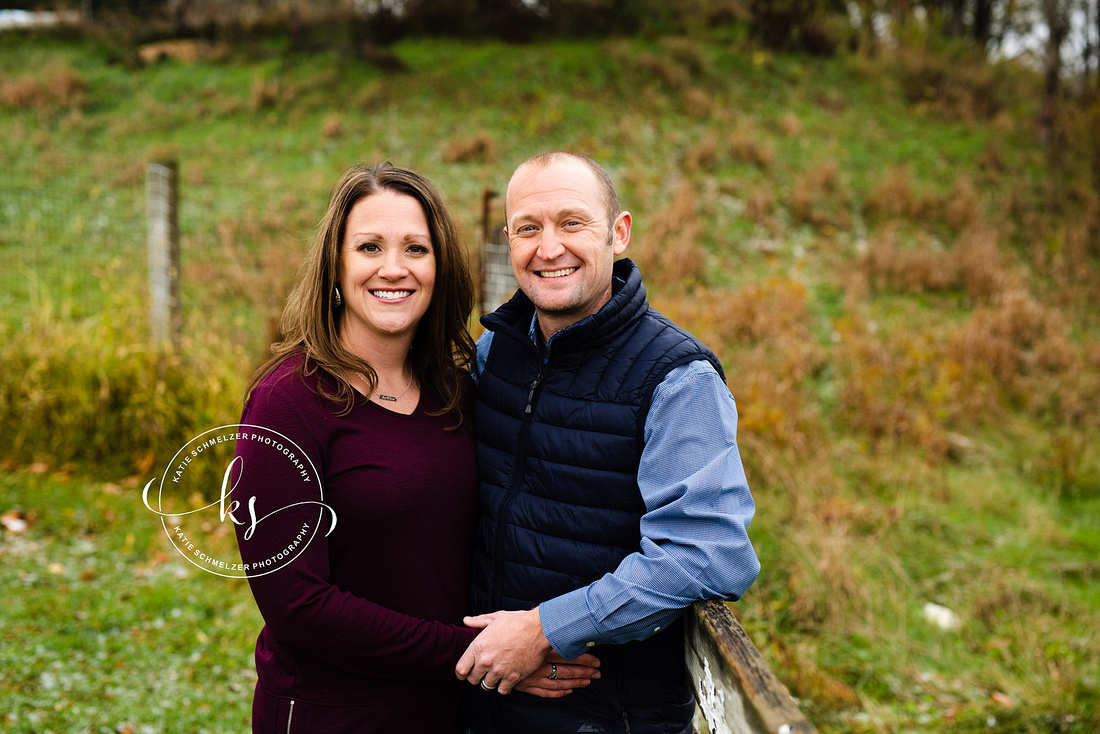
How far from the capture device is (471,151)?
1239 cm

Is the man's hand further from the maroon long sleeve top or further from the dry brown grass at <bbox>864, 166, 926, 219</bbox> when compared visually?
the dry brown grass at <bbox>864, 166, 926, 219</bbox>

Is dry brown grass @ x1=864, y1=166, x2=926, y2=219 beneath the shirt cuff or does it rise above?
above

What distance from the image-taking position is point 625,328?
1.86 metres

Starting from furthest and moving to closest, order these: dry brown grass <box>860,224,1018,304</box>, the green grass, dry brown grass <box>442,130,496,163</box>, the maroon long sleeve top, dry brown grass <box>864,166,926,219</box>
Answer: dry brown grass <box>442,130,496,163</box> → dry brown grass <box>864,166,926,219</box> → dry brown grass <box>860,224,1018,304</box> → the green grass → the maroon long sleeve top

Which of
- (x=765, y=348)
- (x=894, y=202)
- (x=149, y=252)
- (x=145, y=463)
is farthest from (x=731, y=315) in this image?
(x=145, y=463)

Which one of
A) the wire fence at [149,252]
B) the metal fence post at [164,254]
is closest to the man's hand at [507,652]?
the wire fence at [149,252]

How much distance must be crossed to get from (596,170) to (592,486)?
2.89 feet

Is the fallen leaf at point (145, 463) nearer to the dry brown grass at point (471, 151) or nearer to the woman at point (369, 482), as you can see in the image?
the woman at point (369, 482)

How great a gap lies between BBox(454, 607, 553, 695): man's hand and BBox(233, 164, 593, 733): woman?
6cm

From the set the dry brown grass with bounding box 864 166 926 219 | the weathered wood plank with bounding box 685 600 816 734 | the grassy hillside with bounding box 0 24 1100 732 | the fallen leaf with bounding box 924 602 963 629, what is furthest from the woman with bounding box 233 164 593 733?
the dry brown grass with bounding box 864 166 926 219

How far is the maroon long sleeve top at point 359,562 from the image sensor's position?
5.39 feet

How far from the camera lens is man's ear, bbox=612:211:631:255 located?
80.4 inches

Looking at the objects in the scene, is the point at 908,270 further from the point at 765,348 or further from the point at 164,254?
the point at 164,254

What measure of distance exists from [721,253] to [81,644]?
883 cm
